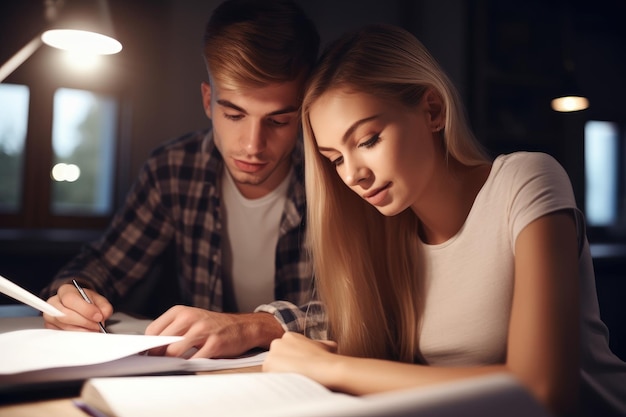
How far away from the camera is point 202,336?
0.87 m

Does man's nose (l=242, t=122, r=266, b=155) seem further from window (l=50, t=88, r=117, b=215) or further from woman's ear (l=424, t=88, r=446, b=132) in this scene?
window (l=50, t=88, r=117, b=215)

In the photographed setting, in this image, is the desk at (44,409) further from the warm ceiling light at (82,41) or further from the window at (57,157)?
the window at (57,157)

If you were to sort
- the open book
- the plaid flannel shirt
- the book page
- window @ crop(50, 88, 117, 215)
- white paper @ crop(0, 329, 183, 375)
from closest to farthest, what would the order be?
the open book → the book page → white paper @ crop(0, 329, 183, 375) → the plaid flannel shirt → window @ crop(50, 88, 117, 215)

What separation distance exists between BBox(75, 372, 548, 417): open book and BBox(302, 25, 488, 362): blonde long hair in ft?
1.22

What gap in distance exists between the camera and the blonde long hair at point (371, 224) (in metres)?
0.95

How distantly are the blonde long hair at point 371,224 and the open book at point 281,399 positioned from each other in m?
0.37

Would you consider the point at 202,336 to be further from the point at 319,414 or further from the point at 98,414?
the point at 319,414

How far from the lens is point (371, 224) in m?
1.10

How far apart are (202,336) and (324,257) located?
0.29m

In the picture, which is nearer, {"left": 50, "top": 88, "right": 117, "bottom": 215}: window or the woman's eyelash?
the woman's eyelash

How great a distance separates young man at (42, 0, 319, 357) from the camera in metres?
1.26

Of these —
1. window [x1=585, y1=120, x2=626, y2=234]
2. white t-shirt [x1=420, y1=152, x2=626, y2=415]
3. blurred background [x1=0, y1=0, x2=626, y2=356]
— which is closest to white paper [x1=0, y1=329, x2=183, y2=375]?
white t-shirt [x1=420, y1=152, x2=626, y2=415]

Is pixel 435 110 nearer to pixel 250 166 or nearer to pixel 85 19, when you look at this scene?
A: pixel 250 166

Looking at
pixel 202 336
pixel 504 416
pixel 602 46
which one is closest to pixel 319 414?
pixel 504 416
